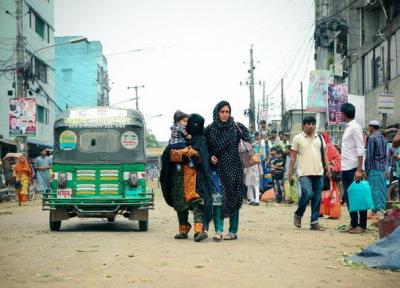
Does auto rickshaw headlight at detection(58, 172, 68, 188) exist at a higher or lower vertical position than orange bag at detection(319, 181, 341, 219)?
higher

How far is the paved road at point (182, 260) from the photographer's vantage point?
19.4ft

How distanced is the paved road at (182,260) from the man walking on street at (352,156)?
28 centimetres

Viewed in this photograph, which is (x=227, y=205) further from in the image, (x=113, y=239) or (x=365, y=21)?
(x=365, y=21)

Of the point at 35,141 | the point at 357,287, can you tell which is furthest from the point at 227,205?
the point at 35,141

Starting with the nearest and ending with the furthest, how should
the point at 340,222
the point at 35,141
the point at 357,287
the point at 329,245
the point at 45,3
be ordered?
the point at 357,287, the point at 329,245, the point at 340,222, the point at 35,141, the point at 45,3

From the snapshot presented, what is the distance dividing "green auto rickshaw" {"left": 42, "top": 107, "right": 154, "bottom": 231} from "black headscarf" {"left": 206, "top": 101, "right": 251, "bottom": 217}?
8.77ft

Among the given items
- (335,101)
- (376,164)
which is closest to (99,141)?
(376,164)

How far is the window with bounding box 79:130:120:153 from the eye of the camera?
1241cm

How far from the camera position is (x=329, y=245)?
869 cm

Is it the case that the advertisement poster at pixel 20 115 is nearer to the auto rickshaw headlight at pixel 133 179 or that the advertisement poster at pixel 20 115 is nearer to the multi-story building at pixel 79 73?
the auto rickshaw headlight at pixel 133 179

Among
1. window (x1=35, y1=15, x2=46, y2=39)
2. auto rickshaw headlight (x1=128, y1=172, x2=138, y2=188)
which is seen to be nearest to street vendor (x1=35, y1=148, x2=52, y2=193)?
auto rickshaw headlight (x1=128, y1=172, x2=138, y2=188)

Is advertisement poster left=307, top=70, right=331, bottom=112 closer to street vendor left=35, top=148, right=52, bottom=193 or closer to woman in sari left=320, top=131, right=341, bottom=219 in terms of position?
street vendor left=35, top=148, right=52, bottom=193

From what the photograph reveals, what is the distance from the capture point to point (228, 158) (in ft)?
31.3

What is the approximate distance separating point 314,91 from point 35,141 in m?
18.1
